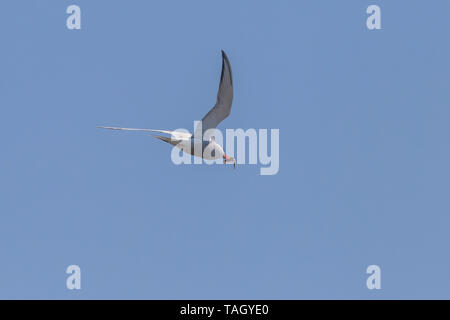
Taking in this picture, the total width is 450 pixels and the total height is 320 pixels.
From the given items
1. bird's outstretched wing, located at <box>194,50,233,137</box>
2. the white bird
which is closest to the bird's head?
the white bird

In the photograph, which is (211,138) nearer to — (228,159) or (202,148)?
(202,148)

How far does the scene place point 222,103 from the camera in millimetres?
17625

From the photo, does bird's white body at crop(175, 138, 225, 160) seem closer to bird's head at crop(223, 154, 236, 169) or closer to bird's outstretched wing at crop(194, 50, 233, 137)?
bird's head at crop(223, 154, 236, 169)

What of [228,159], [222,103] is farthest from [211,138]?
[222,103]

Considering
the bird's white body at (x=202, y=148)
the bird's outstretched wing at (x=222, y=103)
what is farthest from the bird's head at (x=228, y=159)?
the bird's outstretched wing at (x=222, y=103)

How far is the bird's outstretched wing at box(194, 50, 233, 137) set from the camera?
55.8ft

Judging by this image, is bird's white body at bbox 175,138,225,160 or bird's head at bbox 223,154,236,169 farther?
bird's head at bbox 223,154,236,169

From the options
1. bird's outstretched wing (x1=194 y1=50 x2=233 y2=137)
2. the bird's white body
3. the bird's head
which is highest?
bird's outstretched wing (x1=194 y1=50 x2=233 y2=137)

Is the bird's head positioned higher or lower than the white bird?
lower

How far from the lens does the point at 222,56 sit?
1672cm

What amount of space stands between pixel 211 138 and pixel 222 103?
1219 mm

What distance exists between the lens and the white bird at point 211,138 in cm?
1734

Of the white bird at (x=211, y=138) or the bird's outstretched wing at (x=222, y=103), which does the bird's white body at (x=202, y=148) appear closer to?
the white bird at (x=211, y=138)
